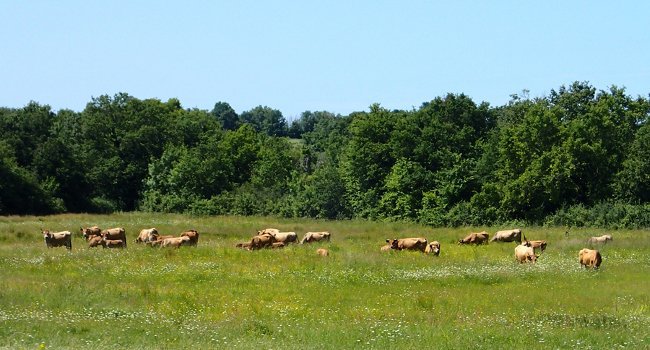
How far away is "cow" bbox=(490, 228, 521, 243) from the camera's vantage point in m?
52.9

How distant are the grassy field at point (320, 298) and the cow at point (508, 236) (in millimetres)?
6993

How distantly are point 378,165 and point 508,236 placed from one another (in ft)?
114

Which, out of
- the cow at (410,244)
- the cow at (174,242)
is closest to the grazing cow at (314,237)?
the cow at (410,244)

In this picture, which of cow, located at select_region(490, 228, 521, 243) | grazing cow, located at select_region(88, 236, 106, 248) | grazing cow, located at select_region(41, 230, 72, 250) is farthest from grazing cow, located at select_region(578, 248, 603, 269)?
grazing cow, located at select_region(41, 230, 72, 250)

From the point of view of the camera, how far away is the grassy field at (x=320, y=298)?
65.3 ft

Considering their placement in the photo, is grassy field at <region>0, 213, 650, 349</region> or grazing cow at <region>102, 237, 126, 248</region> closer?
grassy field at <region>0, 213, 650, 349</region>

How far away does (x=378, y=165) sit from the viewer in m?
87.1

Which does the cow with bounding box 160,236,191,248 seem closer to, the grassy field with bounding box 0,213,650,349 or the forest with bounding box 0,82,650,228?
the grassy field with bounding box 0,213,650,349

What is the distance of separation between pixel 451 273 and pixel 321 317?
1085 centimetres

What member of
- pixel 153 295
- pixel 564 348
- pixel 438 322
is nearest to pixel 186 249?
pixel 153 295

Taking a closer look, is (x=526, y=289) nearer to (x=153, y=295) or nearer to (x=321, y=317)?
(x=321, y=317)

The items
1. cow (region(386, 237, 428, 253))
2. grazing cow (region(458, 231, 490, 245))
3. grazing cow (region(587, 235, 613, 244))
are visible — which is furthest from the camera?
grazing cow (region(458, 231, 490, 245))

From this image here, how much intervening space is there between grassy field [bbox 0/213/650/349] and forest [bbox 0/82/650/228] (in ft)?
80.0

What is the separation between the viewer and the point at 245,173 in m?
109
